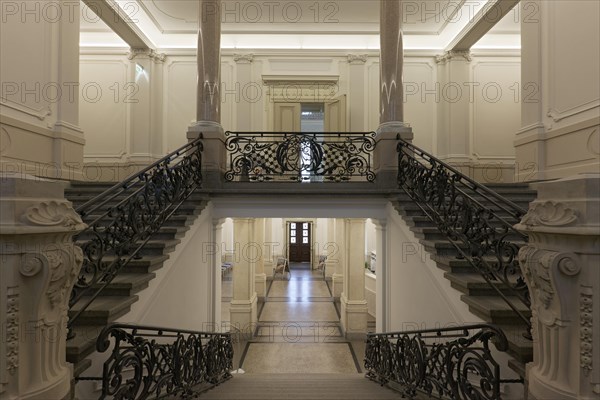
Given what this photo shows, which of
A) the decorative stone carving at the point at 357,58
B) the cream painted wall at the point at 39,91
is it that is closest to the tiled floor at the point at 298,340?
the cream painted wall at the point at 39,91

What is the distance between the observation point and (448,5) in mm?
9328

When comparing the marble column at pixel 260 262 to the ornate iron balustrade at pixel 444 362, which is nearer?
the ornate iron balustrade at pixel 444 362

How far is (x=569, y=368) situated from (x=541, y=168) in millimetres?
5819

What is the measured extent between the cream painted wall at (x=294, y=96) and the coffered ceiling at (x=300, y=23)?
0.39 m

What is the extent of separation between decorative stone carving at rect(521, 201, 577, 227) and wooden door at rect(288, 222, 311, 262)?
2112 cm

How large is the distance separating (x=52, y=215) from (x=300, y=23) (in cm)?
1008

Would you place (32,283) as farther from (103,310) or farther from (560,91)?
(560,91)

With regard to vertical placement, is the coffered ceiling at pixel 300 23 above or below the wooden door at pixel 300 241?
above

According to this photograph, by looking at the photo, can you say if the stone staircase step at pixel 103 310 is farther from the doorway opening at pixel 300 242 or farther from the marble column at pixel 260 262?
the doorway opening at pixel 300 242

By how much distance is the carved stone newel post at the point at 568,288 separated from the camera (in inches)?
58.0

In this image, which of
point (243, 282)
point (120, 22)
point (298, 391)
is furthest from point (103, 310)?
point (120, 22)

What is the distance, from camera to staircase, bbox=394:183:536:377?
241 cm

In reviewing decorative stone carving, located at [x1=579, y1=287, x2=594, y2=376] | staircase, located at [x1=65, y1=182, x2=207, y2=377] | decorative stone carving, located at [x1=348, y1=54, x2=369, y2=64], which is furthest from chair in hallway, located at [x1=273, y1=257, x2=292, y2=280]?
decorative stone carving, located at [x1=579, y1=287, x2=594, y2=376]

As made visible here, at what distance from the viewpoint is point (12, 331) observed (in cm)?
148
